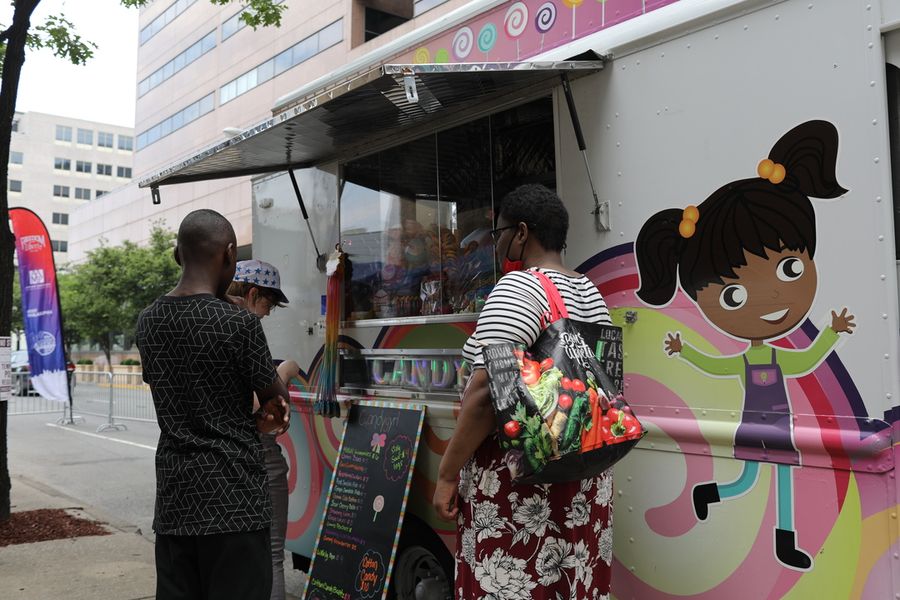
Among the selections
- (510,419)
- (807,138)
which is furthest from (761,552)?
(807,138)

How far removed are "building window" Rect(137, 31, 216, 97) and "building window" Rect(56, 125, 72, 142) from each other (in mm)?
33757

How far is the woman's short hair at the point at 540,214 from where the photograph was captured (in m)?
2.62

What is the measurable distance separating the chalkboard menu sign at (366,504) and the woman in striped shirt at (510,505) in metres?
1.22

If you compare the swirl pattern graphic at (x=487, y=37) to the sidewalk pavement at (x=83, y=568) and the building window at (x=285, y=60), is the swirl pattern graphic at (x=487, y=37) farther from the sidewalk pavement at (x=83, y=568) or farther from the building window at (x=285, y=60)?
the building window at (x=285, y=60)

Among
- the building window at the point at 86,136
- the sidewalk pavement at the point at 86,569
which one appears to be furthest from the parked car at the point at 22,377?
the building window at the point at 86,136

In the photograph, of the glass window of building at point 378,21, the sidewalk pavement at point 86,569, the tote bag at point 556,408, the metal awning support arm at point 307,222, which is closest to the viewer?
the tote bag at point 556,408

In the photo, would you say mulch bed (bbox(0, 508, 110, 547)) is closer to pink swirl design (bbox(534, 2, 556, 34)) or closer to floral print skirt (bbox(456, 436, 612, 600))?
floral print skirt (bbox(456, 436, 612, 600))

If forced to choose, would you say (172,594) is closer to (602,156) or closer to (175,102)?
(602,156)

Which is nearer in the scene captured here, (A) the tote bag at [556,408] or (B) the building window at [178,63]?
(A) the tote bag at [556,408]

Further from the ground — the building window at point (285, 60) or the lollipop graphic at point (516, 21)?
the building window at point (285, 60)

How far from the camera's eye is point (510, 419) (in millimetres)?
2174

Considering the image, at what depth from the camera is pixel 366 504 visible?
3.93m

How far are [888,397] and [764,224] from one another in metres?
0.68

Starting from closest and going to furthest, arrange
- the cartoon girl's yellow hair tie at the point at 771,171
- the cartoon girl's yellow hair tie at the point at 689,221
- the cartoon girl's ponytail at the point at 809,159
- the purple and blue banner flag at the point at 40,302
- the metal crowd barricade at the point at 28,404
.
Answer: the cartoon girl's ponytail at the point at 809,159
the cartoon girl's yellow hair tie at the point at 771,171
the cartoon girl's yellow hair tie at the point at 689,221
the purple and blue banner flag at the point at 40,302
the metal crowd barricade at the point at 28,404
